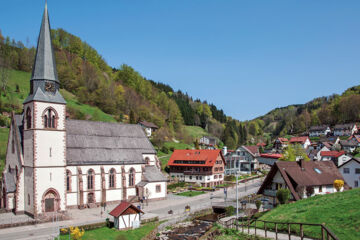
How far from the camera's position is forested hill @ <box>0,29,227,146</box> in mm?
95312

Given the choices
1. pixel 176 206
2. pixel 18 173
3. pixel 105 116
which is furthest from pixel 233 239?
pixel 105 116

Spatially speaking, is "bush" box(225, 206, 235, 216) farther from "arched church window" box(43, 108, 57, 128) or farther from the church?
"arched church window" box(43, 108, 57, 128)

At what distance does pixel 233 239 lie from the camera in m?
24.3

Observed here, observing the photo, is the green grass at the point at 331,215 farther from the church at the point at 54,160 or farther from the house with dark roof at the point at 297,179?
the church at the point at 54,160

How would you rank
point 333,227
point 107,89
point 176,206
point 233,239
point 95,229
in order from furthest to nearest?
point 107,89 < point 176,206 < point 95,229 < point 233,239 < point 333,227

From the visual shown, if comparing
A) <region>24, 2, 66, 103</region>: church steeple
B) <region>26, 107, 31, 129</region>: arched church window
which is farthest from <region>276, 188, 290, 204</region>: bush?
<region>26, 107, 31, 129</region>: arched church window

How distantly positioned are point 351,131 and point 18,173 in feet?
429

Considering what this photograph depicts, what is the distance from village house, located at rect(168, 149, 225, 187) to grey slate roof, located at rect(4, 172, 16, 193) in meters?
36.5

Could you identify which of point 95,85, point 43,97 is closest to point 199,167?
point 43,97

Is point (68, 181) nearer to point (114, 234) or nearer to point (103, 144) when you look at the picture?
point (103, 144)

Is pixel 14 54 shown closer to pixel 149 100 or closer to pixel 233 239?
pixel 149 100

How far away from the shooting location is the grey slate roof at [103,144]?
42.8 m

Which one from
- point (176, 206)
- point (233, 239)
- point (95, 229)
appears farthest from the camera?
point (176, 206)

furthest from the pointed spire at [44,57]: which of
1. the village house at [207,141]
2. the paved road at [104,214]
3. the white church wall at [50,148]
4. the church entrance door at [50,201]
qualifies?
the village house at [207,141]
